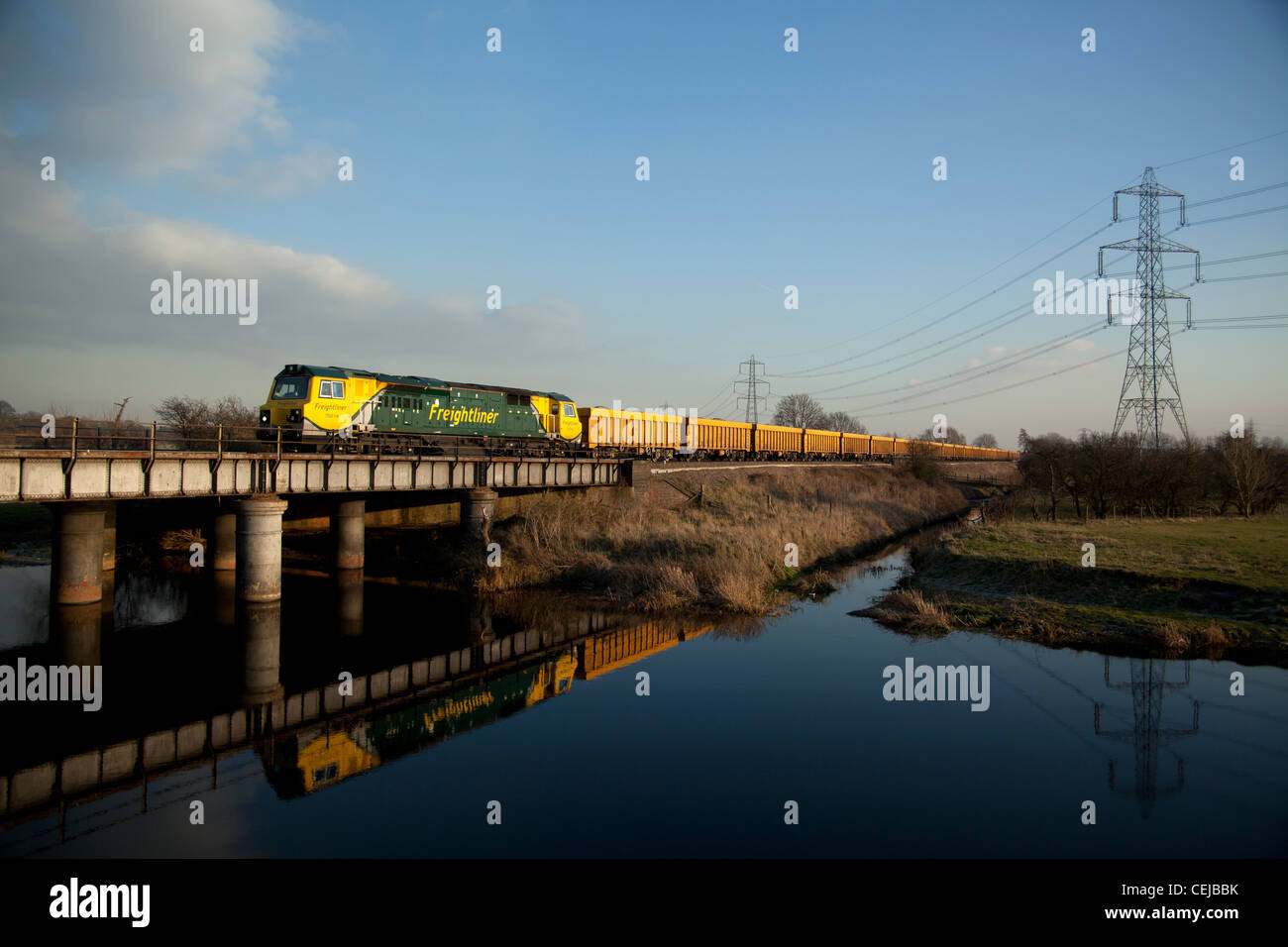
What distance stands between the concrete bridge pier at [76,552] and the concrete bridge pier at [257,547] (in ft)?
12.1

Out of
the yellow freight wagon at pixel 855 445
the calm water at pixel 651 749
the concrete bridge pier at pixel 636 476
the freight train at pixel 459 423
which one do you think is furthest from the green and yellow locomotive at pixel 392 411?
the yellow freight wagon at pixel 855 445

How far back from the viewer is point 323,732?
46.6 feet

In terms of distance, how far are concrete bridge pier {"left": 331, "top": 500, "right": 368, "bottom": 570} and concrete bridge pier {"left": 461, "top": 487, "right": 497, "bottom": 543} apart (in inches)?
160

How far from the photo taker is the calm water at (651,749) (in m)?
10.1

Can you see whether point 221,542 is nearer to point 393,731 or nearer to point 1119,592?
point 393,731

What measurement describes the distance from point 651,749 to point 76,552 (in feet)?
60.6

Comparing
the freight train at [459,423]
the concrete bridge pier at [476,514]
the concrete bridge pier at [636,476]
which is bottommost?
the concrete bridge pier at [476,514]

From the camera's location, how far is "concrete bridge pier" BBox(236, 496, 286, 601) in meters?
22.3

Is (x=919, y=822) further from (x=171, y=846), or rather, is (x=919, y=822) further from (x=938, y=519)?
(x=938, y=519)

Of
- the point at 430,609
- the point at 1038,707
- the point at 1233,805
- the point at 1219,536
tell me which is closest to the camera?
the point at 1233,805

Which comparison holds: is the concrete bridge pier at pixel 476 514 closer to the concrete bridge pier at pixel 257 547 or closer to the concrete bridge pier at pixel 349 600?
the concrete bridge pier at pixel 349 600

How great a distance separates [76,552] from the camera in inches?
830

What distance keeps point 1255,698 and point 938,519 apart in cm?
3950
